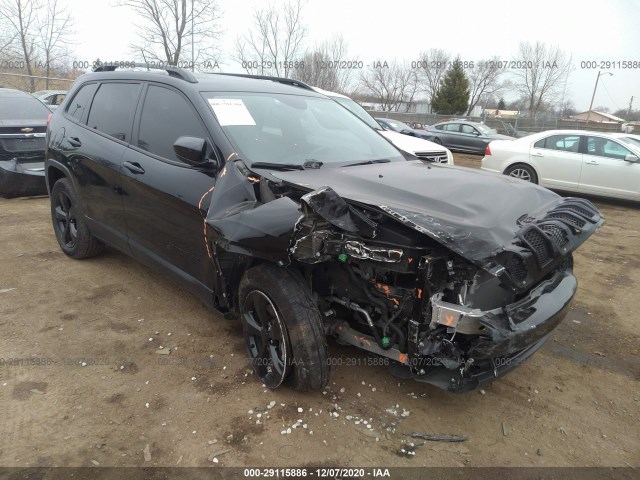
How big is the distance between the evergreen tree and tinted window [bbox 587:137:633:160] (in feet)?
107

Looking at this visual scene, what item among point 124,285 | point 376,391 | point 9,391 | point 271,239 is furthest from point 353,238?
point 124,285

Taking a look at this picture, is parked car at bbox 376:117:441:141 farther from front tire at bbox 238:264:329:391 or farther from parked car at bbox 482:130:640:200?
front tire at bbox 238:264:329:391

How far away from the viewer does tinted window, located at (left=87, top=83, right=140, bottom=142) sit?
3.77m

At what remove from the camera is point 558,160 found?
369 inches

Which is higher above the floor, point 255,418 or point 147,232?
point 147,232

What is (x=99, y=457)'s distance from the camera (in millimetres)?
2332

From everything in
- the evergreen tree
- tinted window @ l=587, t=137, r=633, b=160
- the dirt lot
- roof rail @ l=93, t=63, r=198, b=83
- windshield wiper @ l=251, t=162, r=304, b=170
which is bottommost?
the dirt lot

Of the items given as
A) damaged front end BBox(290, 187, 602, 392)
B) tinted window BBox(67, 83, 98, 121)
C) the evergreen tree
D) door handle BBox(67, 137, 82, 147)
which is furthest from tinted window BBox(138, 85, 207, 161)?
the evergreen tree

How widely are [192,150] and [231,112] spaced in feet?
1.70

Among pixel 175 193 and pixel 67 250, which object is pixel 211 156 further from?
pixel 67 250

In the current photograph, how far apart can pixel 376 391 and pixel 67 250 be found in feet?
12.5

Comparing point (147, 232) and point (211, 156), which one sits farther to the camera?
point (147, 232)

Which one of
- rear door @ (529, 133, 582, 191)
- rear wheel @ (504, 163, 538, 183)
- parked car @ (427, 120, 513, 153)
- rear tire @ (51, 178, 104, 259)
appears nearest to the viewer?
rear tire @ (51, 178, 104, 259)

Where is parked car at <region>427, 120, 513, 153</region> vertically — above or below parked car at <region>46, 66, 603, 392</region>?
above
